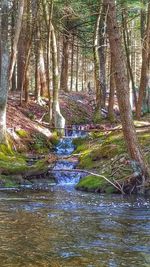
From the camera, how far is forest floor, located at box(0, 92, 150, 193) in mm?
12992

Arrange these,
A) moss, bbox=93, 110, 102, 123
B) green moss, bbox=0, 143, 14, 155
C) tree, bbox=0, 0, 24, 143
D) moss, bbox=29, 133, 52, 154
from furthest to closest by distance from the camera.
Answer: moss, bbox=93, 110, 102, 123 → moss, bbox=29, 133, 52, 154 → tree, bbox=0, 0, 24, 143 → green moss, bbox=0, 143, 14, 155

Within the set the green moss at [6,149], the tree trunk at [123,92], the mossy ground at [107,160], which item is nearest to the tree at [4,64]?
the green moss at [6,149]

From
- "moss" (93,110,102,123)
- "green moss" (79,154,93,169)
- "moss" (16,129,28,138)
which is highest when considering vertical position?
"moss" (93,110,102,123)

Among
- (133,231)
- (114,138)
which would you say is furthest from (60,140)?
(133,231)

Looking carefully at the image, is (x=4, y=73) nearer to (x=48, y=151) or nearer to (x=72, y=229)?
(x=48, y=151)

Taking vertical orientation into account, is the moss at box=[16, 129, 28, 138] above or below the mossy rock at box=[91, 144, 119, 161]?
above

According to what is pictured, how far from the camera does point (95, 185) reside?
13.0m

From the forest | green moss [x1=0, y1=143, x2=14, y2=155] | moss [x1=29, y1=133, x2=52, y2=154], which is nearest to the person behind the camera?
the forest

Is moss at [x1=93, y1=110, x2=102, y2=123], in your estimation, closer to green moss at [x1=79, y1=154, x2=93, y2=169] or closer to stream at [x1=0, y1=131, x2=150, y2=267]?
green moss at [x1=79, y1=154, x2=93, y2=169]

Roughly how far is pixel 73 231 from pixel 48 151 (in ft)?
38.1

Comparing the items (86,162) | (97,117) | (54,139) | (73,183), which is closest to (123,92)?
(73,183)

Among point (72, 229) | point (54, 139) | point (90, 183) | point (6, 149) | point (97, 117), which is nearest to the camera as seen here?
point (72, 229)

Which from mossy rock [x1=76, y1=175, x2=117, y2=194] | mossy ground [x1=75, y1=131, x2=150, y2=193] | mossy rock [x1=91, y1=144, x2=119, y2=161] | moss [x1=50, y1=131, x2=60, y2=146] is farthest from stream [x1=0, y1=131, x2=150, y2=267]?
moss [x1=50, y1=131, x2=60, y2=146]

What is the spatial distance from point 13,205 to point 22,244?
335 cm
